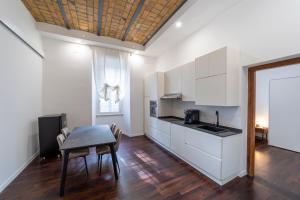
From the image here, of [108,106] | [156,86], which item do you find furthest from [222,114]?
[108,106]

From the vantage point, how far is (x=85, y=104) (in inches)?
161

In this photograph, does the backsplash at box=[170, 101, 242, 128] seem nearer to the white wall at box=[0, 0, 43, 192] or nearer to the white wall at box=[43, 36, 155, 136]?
the white wall at box=[43, 36, 155, 136]

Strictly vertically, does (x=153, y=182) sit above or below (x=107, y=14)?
below

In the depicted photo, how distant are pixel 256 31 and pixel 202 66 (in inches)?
38.0

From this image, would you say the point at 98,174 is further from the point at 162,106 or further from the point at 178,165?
the point at 162,106

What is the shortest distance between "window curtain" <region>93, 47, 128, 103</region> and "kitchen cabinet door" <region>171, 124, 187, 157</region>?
2483mm

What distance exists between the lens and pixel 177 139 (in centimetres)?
302

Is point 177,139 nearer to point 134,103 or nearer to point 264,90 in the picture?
point 134,103

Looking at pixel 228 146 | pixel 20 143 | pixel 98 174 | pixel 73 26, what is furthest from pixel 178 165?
pixel 73 26

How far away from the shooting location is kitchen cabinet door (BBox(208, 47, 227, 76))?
2.17 meters

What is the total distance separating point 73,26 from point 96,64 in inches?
46.5

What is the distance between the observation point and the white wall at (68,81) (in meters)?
3.65

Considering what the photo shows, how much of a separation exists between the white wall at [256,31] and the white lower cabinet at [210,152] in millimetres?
330

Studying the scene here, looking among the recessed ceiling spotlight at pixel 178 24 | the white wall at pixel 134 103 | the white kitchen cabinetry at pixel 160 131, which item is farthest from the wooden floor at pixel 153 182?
the recessed ceiling spotlight at pixel 178 24
